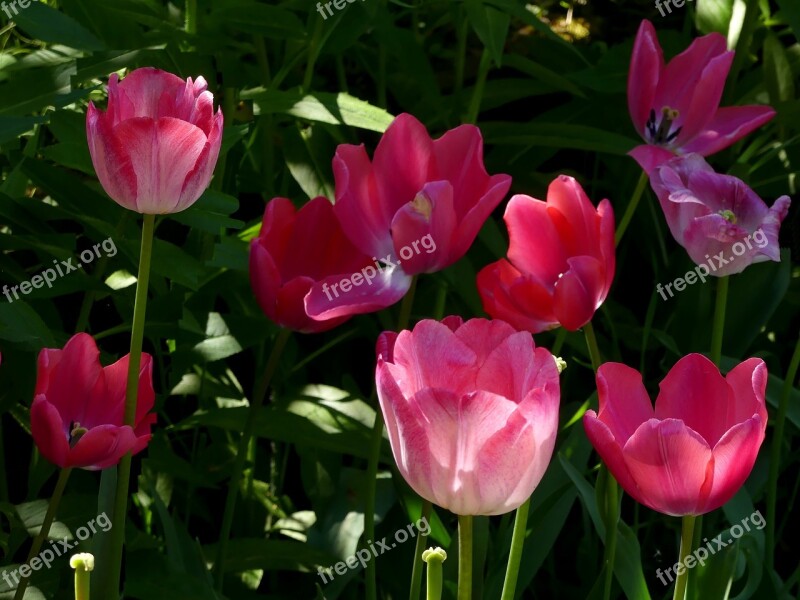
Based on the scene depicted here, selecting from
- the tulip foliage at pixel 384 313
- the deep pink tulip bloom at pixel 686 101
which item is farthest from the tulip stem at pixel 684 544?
the deep pink tulip bloom at pixel 686 101

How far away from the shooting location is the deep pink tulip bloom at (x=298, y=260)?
764mm

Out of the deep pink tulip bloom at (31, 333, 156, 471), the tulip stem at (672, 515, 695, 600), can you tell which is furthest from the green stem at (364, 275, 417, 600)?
the tulip stem at (672, 515, 695, 600)

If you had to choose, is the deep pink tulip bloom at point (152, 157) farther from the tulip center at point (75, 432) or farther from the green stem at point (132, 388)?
the tulip center at point (75, 432)

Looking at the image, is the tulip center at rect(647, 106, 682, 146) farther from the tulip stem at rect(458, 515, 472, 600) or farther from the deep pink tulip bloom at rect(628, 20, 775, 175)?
the tulip stem at rect(458, 515, 472, 600)

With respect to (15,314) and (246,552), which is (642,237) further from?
(15,314)

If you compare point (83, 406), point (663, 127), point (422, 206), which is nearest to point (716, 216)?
point (422, 206)

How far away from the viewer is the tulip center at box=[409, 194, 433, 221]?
721 millimetres

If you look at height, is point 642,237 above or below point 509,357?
below

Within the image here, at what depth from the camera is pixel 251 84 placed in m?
1.19

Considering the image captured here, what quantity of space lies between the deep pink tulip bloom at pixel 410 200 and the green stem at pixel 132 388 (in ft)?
0.49

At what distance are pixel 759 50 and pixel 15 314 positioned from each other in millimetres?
1201

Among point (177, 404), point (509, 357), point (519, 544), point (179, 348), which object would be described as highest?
point (509, 357)

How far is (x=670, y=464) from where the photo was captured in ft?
1.75

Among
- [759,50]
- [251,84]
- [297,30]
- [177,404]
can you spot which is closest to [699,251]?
[297,30]
